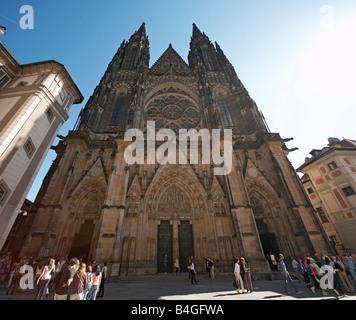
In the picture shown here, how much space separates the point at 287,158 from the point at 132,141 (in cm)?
1210

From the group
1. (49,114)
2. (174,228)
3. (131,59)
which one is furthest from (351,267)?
(131,59)

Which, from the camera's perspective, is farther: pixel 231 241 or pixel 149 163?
pixel 149 163

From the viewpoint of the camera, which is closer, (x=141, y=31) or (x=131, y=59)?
(x=131, y=59)

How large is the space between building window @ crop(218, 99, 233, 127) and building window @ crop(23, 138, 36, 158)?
16133mm

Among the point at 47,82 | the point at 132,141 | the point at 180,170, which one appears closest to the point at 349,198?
the point at 180,170

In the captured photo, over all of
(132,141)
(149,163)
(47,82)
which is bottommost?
(149,163)

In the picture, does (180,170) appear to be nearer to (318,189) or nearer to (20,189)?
(20,189)

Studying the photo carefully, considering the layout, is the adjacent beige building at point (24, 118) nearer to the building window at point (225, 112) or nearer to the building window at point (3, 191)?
the building window at point (3, 191)

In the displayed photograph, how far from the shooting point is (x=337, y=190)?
1617 centimetres

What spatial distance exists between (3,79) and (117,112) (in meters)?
9.02

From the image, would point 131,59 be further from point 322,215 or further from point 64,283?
point 322,215

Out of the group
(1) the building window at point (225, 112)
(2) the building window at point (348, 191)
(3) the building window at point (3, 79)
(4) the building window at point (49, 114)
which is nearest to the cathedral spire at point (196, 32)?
(1) the building window at point (225, 112)

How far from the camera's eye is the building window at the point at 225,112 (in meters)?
18.1
